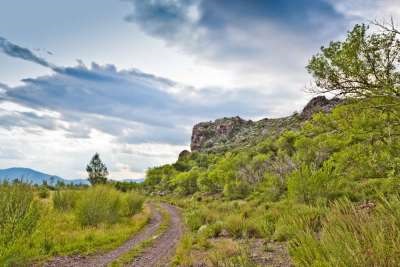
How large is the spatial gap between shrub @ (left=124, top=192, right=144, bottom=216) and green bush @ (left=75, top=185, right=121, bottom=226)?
25.7ft

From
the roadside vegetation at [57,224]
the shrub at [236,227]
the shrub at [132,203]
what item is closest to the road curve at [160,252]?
the roadside vegetation at [57,224]

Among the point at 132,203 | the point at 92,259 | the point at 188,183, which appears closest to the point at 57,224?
the point at 92,259

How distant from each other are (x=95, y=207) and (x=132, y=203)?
1116 cm

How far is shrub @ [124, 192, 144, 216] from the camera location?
3261cm

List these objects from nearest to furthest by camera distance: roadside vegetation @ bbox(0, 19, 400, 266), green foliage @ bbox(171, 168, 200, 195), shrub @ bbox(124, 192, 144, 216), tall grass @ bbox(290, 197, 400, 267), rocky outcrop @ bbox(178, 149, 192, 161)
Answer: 1. tall grass @ bbox(290, 197, 400, 267)
2. roadside vegetation @ bbox(0, 19, 400, 266)
3. shrub @ bbox(124, 192, 144, 216)
4. green foliage @ bbox(171, 168, 200, 195)
5. rocky outcrop @ bbox(178, 149, 192, 161)

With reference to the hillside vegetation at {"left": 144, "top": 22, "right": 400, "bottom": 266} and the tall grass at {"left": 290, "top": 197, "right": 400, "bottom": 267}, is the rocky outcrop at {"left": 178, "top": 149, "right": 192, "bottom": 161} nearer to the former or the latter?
the hillside vegetation at {"left": 144, "top": 22, "right": 400, "bottom": 266}

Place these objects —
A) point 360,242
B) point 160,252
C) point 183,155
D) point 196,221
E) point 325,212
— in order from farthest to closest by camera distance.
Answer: point 183,155 → point 196,221 → point 160,252 → point 325,212 → point 360,242

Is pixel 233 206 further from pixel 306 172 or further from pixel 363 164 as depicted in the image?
pixel 363 164

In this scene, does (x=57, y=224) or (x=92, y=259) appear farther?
(x=57, y=224)

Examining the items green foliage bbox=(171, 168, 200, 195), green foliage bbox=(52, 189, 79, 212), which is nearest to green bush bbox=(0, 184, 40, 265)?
green foliage bbox=(52, 189, 79, 212)

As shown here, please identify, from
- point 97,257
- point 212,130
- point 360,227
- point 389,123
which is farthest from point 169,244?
point 212,130

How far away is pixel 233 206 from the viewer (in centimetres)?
3222

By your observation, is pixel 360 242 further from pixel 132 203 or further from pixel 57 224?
pixel 132 203

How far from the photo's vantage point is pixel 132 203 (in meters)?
33.2
